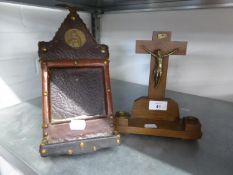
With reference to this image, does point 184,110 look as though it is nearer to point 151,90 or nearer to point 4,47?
point 151,90

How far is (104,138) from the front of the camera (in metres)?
0.53

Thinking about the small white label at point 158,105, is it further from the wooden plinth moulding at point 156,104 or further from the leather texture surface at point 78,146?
the leather texture surface at point 78,146

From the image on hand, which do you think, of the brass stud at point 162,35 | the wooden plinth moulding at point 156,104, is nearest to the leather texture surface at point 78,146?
the wooden plinth moulding at point 156,104

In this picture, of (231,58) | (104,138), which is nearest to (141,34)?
(231,58)

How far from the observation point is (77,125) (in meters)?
0.53

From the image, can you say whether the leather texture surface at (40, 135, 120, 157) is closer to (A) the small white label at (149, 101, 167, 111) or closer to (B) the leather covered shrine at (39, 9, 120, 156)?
(B) the leather covered shrine at (39, 9, 120, 156)

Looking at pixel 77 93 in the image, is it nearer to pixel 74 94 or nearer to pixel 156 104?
pixel 74 94

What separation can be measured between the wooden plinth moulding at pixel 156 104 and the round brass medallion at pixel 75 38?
19 centimetres

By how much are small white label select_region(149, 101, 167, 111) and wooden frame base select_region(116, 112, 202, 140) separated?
0.14 feet

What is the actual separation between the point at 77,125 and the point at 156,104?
0.27 meters

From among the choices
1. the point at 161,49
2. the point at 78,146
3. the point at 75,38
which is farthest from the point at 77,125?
the point at 161,49

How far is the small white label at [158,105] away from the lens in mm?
638

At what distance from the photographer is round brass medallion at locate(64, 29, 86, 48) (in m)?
0.56

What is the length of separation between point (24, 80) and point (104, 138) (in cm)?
57
